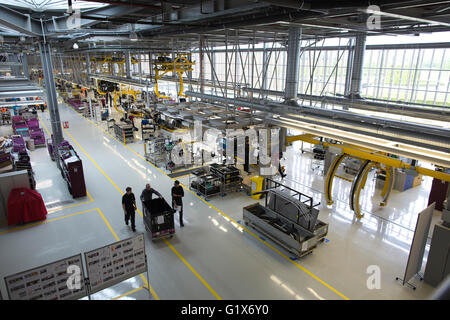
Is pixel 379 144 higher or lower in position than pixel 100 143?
higher

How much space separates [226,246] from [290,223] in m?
2.08

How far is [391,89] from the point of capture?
60.3 ft

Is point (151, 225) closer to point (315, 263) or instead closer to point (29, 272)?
point (29, 272)

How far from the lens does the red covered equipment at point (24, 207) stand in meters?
9.69

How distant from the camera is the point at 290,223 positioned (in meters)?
9.12

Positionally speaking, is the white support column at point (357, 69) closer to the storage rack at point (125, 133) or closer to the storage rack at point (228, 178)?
the storage rack at point (228, 178)

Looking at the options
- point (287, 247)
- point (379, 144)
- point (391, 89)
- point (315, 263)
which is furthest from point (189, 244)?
point (391, 89)

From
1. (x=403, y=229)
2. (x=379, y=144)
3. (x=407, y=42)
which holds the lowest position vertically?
(x=403, y=229)

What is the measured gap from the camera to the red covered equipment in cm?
969

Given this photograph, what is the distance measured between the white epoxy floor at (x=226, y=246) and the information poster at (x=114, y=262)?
840 mm

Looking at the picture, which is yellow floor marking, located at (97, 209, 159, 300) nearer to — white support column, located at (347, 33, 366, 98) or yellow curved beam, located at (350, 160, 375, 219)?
yellow curved beam, located at (350, 160, 375, 219)
